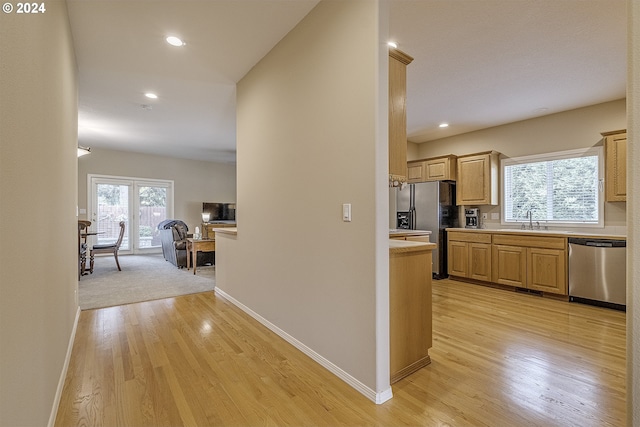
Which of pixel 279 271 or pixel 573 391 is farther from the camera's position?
pixel 279 271

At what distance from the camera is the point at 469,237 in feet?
15.8

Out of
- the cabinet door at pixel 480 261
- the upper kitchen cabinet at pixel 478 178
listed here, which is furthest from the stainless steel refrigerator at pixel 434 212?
the cabinet door at pixel 480 261

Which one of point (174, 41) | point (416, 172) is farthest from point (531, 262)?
point (174, 41)

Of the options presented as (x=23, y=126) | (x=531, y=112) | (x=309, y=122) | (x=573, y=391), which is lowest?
(x=573, y=391)

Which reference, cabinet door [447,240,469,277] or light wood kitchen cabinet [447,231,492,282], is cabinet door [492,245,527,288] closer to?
light wood kitchen cabinet [447,231,492,282]

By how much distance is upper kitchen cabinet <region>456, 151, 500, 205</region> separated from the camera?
495 cm

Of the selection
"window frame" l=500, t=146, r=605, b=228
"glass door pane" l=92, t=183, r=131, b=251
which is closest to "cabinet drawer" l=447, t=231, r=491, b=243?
"window frame" l=500, t=146, r=605, b=228

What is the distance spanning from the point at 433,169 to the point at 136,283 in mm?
5594

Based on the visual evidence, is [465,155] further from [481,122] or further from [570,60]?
[570,60]

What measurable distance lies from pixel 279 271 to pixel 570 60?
365 cm

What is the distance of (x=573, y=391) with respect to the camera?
1848 mm

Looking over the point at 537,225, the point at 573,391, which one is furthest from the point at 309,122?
the point at 537,225

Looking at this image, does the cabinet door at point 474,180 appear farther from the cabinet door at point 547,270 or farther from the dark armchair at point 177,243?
the dark armchair at point 177,243

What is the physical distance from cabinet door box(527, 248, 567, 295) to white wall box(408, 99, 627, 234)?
0.81m
